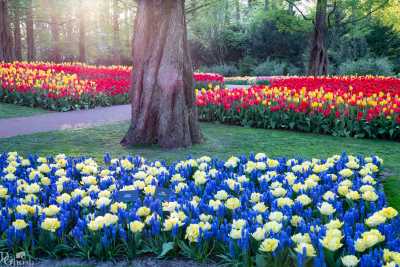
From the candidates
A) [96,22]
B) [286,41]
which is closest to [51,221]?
[286,41]

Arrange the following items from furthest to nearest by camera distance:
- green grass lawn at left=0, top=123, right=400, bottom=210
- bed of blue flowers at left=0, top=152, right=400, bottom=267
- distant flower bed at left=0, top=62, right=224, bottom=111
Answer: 1. distant flower bed at left=0, top=62, right=224, bottom=111
2. green grass lawn at left=0, top=123, right=400, bottom=210
3. bed of blue flowers at left=0, top=152, right=400, bottom=267

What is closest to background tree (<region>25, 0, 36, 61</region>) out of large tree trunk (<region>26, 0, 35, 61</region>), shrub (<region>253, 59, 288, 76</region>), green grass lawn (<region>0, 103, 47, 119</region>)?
large tree trunk (<region>26, 0, 35, 61</region>)

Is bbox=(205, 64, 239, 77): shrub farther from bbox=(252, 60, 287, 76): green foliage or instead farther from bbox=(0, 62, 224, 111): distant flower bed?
bbox=(0, 62, 224, 111): distant flower bed

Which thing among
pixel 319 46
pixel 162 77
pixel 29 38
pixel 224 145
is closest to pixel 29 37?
pixel 29 38

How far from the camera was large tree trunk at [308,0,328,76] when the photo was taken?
69.2 feet


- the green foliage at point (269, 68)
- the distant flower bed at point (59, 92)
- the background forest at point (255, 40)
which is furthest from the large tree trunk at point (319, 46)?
the green foliage at point (269, 68)

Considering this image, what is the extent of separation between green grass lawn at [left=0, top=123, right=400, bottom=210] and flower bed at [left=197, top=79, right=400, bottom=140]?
377 mm

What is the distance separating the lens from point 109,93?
1453 cm

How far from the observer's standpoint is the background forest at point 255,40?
89.8ft

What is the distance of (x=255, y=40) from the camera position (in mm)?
34438

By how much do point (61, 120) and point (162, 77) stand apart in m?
4.37

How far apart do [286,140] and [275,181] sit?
3909 millimetres

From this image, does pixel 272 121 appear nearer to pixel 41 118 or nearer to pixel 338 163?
pixel 338 163

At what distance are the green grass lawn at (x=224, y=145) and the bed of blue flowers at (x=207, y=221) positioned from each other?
6.49 feet
